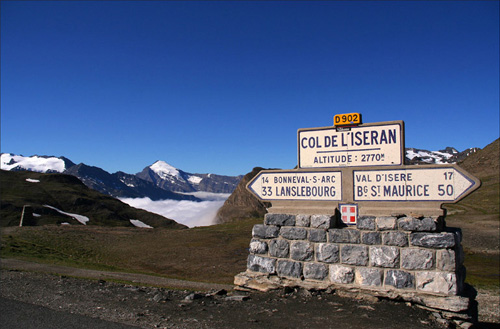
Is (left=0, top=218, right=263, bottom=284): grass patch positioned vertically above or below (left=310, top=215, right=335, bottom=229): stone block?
below

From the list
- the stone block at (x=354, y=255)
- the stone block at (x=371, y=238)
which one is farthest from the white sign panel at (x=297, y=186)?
the stone block at (x=354, y=255)

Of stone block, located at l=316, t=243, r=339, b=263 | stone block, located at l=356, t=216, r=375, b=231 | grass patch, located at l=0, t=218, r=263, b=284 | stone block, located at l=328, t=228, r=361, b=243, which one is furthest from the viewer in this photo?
grass patch, located at l=0, t=218, r=263, b=284

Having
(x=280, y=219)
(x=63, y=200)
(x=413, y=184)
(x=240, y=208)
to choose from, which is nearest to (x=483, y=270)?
(x=413, y=184)

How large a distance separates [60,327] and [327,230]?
5.36 m

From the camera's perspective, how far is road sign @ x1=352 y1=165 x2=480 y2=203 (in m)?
7.03

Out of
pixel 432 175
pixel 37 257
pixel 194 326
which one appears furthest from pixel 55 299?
pixel 37 257

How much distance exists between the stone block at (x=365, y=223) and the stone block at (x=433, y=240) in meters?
0.76

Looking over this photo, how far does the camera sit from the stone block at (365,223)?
296 inches

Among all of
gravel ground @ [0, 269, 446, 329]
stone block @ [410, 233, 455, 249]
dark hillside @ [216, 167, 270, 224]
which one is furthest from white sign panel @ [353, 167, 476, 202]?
dark hillside @ [216, 167, 270, 224]

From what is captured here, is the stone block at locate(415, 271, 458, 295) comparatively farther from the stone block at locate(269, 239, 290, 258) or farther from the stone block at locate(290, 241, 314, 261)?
the stone block at locate(269, 239, 290, 258)

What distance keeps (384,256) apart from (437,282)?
1004 millimetres

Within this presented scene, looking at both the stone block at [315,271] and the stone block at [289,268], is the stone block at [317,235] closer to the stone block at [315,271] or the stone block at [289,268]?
the stone block at [315,271]

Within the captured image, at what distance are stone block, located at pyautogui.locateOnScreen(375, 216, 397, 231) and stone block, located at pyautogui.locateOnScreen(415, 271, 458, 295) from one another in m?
0.98

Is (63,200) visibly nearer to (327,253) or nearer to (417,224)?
(327,253)
